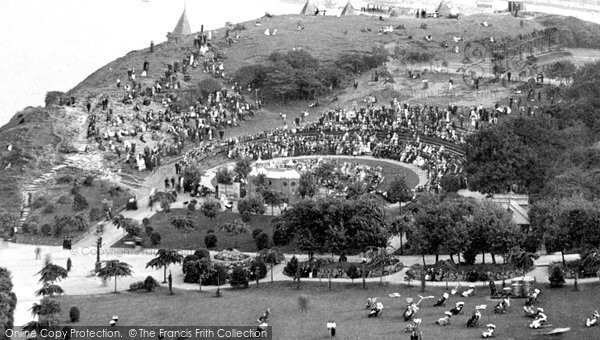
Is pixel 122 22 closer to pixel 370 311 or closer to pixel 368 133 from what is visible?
pixel 368 133

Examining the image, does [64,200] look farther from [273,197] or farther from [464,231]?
[464,231]

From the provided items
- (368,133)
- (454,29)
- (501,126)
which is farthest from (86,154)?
(454,29)

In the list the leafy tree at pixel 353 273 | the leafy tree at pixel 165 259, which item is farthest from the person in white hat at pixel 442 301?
the leafy tree at pixel 165 259

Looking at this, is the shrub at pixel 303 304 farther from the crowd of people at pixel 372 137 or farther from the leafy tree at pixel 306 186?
the crowd of people at pixel 372 137

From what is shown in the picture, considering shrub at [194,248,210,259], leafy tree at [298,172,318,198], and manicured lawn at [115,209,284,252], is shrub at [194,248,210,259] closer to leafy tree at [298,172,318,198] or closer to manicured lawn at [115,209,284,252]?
manicured lawn at [115,209,284,252]

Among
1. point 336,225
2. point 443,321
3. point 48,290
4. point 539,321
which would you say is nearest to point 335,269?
point 336,225

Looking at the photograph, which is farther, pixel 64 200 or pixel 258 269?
pixel 64 200
